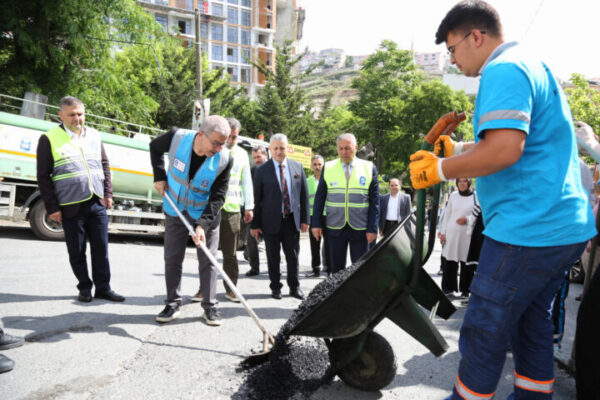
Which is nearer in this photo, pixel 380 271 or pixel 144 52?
pixel 380 271

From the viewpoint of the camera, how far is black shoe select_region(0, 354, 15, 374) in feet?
8.41

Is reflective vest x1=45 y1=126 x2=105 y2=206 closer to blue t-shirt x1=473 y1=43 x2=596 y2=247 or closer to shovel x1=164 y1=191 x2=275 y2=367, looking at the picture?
shovel x1=164 y1=191 x2=275 y2=367

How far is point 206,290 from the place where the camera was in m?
3.82

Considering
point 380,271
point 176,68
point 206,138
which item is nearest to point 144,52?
point 176,68

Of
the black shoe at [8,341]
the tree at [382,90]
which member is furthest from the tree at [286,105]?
the black shoe at [8,341]

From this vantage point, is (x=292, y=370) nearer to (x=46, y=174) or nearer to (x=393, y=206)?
(x=46, y=174)

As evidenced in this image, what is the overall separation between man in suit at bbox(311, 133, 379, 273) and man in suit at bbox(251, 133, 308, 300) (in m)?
0.57

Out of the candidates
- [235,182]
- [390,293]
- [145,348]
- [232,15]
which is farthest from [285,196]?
[232,15]

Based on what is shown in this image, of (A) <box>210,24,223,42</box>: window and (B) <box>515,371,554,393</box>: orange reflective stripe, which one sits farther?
(A) <box>210,24,223,42</box>: window

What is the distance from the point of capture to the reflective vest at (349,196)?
4.45 metres

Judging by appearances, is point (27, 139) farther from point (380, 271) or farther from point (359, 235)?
point (380, 271)

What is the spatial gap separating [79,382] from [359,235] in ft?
9.62

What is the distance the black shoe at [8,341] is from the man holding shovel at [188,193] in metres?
1.08

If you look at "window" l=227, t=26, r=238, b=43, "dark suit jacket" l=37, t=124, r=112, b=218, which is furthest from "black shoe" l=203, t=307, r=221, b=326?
"window" l=227, t=26, r=238, b=43
